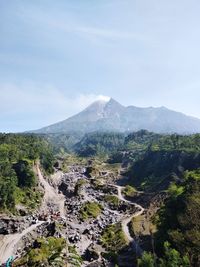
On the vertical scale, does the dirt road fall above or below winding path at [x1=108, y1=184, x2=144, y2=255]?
above

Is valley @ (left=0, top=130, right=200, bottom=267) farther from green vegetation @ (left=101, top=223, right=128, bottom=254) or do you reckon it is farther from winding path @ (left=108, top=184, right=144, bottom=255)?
winding path @ (left=108, top=184, right=144, bottom=255)

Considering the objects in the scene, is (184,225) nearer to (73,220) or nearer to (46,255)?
(46,255)

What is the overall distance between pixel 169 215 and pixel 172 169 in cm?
10254

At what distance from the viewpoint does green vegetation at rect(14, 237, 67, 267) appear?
261ft

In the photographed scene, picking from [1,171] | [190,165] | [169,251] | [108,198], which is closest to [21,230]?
[1,171]

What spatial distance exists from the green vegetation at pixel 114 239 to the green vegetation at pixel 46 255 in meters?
11.2

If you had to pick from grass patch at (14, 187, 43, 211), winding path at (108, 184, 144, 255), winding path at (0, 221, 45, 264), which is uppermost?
grass patch at (14, 187, 43, 211)

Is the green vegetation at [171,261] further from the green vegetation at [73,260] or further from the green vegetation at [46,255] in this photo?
the green vegetation at [46,255]

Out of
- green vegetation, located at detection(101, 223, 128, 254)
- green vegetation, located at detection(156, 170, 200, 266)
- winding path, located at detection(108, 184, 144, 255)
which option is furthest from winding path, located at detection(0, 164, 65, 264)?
green vegetation, located at detection(156, 170, 200, 266)

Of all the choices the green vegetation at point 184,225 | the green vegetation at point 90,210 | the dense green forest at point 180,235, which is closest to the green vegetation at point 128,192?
the green vegetation at point 90,210

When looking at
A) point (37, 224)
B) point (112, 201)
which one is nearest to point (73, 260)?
point (37, 224)

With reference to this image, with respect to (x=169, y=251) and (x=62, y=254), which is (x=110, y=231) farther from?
(x=169, y=251)

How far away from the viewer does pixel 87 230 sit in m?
114

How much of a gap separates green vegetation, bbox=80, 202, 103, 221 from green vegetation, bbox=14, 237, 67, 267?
31.1 m
